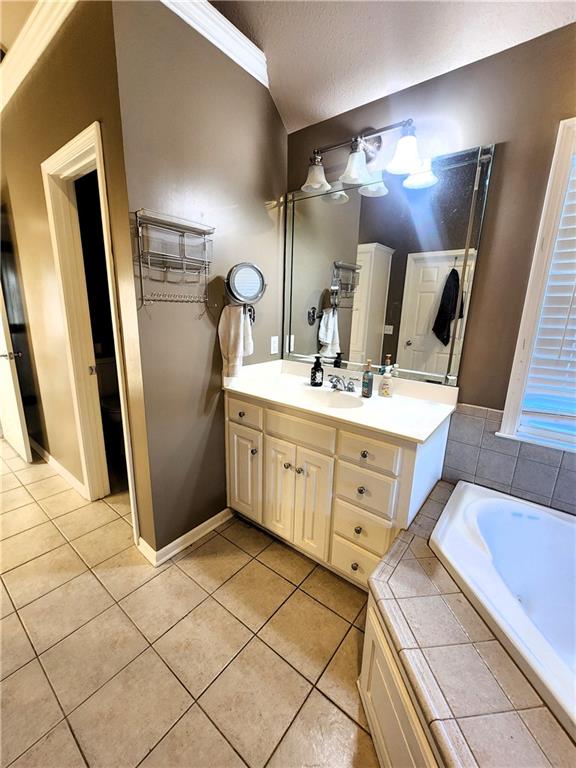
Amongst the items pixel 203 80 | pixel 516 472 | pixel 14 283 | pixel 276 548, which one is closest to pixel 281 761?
pixel 276 548

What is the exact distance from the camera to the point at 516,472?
1.52m

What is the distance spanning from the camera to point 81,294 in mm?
1956

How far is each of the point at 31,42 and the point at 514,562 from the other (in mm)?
3330

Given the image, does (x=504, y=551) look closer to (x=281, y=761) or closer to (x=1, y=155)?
(x=281, y=761)

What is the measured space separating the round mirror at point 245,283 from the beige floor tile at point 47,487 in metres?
2.00

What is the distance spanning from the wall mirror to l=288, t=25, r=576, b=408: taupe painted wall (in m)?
0.06

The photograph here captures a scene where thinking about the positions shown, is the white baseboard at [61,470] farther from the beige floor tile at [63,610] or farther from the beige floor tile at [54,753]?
the beige floor tile at [54,753]

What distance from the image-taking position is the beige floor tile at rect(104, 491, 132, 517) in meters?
2.17

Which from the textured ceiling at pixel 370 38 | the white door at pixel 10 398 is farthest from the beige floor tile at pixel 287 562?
the textured ceiling at pixel 370 38

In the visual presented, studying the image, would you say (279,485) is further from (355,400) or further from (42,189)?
(42,189)

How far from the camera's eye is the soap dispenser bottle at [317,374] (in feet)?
6.49

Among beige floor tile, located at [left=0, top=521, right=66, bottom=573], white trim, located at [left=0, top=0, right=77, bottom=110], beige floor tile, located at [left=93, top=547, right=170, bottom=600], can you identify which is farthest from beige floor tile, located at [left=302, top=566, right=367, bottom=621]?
white trim, located at [left=0, top=0, right=77, bottom=110]

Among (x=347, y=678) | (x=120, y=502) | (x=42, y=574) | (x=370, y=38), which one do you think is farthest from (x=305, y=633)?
(x=370, y=38)

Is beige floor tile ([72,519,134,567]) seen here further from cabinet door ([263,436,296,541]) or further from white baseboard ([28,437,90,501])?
cabinet door ([263,436,296,541])
